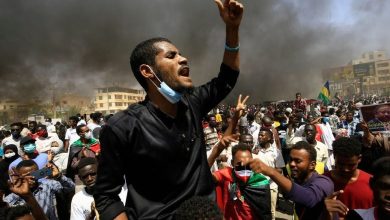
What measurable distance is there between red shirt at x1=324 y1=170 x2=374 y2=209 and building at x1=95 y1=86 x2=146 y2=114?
188 feet

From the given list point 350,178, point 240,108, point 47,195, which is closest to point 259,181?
point 350,178

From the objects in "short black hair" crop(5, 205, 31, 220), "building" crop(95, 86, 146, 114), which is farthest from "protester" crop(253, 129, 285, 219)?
"building" crop(95, 86, 146, 114)

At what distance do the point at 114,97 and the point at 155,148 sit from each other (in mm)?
60754

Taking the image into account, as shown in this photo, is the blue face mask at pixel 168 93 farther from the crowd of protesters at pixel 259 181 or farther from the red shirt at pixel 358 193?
the red shirt at pixel 358 193

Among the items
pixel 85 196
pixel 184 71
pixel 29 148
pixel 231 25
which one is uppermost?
pixel 231 25

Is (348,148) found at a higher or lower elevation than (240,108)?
lower

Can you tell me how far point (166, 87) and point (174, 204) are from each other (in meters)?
0.41

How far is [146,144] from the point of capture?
1234 mm

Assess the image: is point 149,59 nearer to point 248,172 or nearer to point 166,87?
point 166,87

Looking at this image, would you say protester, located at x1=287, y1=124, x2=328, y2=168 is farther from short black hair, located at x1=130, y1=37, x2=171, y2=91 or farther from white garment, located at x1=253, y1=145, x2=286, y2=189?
short black hair, located at x1=130, y1=37, x2=171, y2=91

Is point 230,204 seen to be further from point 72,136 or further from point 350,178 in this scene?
point 72,136

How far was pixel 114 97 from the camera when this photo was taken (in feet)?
199

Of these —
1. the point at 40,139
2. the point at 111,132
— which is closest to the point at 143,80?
the point at 111,132

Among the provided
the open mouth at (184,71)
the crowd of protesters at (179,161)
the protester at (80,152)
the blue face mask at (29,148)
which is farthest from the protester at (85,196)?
the blue face mask at (29,148)
